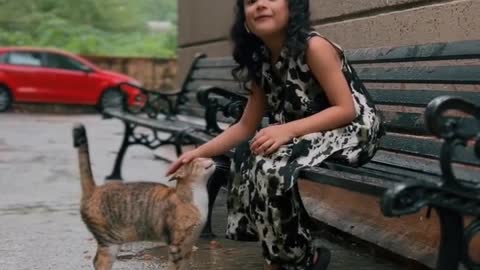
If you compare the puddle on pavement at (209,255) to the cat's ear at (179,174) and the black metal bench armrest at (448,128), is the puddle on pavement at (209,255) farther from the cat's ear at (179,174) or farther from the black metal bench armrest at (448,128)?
the black metal bench armrest at (448,128)

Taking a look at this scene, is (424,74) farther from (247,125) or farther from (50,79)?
(50,79)

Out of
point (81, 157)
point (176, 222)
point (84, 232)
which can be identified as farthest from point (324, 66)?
point (84, 232)

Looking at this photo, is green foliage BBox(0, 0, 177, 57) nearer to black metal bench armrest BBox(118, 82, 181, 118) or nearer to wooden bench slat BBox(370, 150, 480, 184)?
black metal bench armrest BBox(118, 82, 181, 118)

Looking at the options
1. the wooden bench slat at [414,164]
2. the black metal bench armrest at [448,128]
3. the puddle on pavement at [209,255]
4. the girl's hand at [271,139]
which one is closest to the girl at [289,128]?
the girl's hand at [271,139]

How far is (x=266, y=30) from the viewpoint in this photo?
10.1 feet

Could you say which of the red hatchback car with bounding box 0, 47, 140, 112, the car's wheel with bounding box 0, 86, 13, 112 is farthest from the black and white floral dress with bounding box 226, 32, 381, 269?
the car's wheel with bounding box 0, 86, 13, 112

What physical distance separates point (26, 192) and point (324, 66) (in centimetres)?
396

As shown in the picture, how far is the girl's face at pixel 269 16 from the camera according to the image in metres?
3.07

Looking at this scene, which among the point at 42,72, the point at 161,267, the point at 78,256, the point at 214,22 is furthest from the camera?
the point at 42,72

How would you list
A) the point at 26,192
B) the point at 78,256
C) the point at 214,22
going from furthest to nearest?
the point at 214,22
the point at 26,192
the point at 78,256

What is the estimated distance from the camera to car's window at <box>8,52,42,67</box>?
18922 millimetres

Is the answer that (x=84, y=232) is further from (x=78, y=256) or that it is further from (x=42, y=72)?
(x=42, y=72)

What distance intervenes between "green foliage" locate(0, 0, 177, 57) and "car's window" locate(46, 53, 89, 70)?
7.51 m

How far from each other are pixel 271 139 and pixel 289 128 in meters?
0.09
